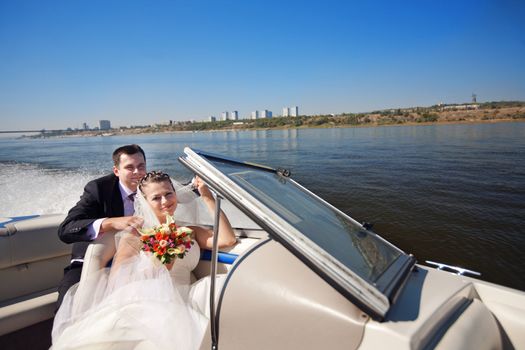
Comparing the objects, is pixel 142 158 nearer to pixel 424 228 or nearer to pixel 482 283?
pixel 482 283

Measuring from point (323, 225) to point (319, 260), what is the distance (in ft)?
1.71

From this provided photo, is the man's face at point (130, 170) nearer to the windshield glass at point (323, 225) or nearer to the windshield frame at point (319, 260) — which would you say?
the windshield glass at point (323, 225)

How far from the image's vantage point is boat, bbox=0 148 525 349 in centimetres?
121

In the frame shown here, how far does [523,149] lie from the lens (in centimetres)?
1978

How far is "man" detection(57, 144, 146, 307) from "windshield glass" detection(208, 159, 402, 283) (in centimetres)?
120

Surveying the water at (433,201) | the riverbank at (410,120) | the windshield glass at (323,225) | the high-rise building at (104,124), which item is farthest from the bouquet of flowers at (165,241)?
the high-rise building at (104,124)

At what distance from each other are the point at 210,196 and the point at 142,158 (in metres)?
0.85

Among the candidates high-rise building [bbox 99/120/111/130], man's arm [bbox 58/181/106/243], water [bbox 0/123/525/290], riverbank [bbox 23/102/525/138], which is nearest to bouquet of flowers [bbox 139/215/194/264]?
man's arm [bbox 58/181/106/243]

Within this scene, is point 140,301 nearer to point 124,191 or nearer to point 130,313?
point 130,313

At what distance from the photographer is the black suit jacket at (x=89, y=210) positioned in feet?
8.29

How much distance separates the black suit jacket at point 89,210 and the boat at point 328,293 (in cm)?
141

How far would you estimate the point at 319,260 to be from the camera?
1.23m

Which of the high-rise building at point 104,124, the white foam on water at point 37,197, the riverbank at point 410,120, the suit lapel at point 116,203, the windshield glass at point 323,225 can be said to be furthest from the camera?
the high-rise building at point 104,124

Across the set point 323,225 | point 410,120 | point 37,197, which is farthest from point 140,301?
point 410,120
